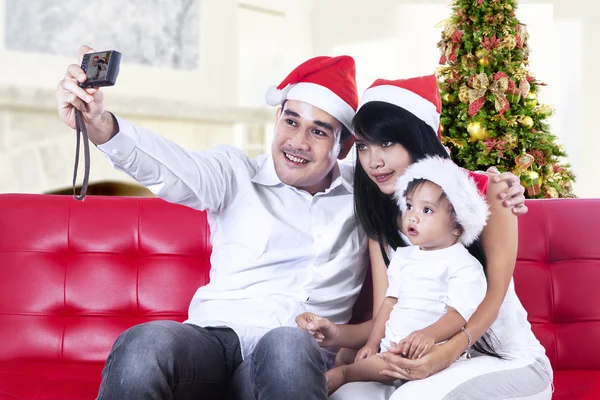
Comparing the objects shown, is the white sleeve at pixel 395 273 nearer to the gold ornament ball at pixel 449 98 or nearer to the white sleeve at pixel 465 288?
the white sleeve at pixel 465 288

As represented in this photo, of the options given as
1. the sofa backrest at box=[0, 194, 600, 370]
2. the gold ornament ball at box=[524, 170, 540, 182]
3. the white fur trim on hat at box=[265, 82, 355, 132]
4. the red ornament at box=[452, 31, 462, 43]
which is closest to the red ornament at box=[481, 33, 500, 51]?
the red ornament at box=[452, 31, 462, 43]

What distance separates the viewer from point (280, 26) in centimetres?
624

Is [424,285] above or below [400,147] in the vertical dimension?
below

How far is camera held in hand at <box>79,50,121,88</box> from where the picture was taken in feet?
4.48

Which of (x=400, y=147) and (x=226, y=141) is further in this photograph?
(x=226, y=141)

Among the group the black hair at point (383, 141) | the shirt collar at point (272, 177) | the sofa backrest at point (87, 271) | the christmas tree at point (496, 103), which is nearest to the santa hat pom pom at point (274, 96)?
the shirt collar at point (272, 177)

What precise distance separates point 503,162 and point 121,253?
226 centimetres

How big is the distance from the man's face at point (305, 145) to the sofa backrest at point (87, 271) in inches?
17.2

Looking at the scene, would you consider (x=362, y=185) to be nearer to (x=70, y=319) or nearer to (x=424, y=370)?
(x=424, y=370)

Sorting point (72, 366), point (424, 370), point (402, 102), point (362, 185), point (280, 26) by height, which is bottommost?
point (72, 366)

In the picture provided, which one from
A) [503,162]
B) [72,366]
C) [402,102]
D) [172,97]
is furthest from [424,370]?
[172,97]

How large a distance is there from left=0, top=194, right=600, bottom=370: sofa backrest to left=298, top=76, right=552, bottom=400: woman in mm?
461

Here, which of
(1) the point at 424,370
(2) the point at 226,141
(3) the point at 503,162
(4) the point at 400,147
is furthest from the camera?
(2) the point at 226,141

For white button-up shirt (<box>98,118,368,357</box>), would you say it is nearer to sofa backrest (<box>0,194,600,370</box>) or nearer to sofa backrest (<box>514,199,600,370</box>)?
sofa backrest (<box>0,194,600,370</box>)
